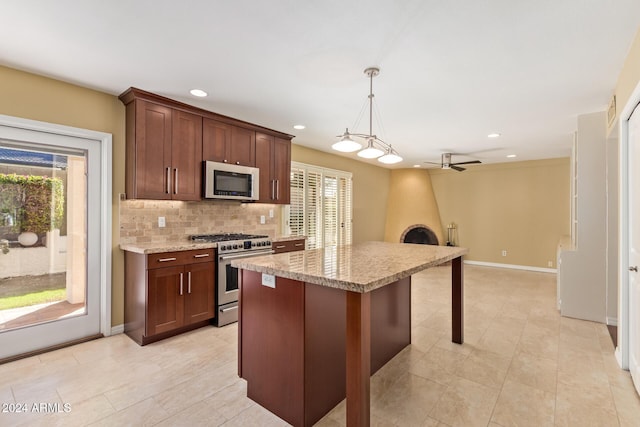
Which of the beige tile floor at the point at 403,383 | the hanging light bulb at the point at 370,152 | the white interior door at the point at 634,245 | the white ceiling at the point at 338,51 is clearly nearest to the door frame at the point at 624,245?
the white interior door at the point at 634,245

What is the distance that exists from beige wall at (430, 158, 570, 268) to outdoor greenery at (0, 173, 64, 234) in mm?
7456

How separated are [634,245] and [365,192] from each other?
5017mm

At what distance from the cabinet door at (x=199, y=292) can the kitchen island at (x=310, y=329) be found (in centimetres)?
127

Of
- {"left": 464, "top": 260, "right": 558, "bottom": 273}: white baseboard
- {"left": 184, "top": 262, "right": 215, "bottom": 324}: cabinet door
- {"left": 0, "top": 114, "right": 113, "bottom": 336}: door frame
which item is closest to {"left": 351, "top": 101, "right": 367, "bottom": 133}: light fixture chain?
{"left": 184, "top": 262, "right": 215, "bottom": 324}: cabinet door

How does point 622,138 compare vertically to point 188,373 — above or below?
above

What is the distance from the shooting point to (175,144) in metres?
3.33

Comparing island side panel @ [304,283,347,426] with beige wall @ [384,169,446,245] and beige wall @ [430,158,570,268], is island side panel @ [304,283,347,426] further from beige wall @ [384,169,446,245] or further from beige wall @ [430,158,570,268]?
beige wall @ [430,158,570,268]

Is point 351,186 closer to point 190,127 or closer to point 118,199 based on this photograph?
point 190,127

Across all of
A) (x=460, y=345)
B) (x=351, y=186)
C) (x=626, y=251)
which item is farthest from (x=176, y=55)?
(x=351, y=186)

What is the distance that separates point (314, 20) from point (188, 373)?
268 centimetres

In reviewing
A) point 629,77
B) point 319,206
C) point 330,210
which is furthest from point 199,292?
point 629,77

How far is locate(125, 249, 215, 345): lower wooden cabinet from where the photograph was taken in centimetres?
288

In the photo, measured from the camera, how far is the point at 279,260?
2.07 metres

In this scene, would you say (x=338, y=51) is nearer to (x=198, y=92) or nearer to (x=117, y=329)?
(x=198, y=92)
